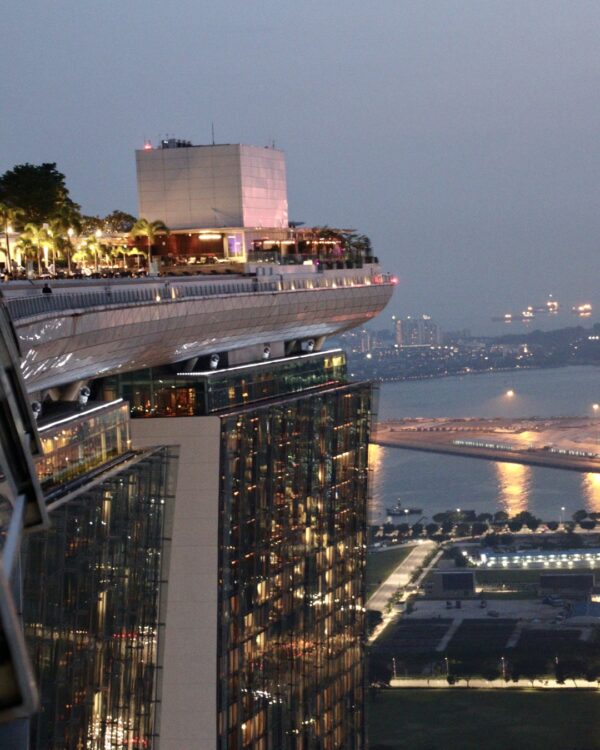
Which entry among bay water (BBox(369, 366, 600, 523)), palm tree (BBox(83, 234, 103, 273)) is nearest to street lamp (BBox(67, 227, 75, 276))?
palm tree (BBox(83, 234, 103, 273))

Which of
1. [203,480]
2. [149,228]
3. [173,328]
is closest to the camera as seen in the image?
[173,328]

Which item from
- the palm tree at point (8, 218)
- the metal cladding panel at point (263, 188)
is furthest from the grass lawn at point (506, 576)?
the palm tree at point (8, 218)

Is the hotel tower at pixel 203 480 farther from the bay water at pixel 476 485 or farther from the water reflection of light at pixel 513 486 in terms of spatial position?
the water reflection of light at pixel 513 486

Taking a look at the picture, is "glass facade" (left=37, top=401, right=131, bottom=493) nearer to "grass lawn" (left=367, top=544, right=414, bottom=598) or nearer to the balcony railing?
the balcony railing

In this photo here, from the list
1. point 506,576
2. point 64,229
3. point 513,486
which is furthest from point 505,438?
point 64,229

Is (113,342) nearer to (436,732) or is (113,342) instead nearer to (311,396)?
(311,396)

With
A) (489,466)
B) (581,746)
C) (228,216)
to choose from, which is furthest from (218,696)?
(489,466)

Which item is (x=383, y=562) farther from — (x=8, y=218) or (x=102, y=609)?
(x=102, y=609)
